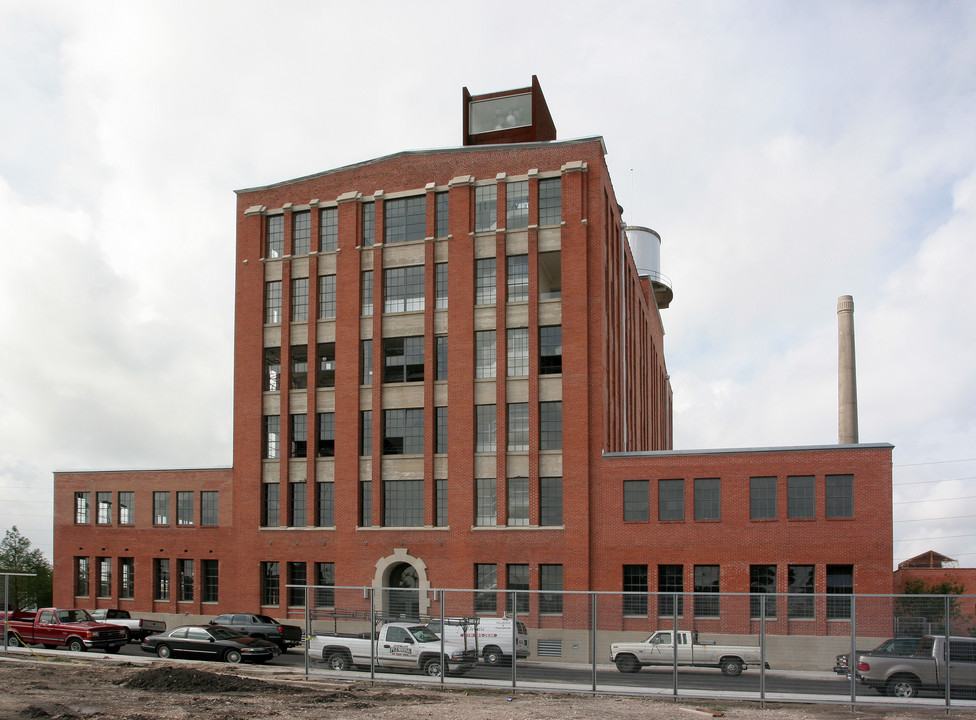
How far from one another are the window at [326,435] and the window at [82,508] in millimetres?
16042

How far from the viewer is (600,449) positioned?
4231cm

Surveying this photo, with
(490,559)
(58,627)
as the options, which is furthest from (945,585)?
(58,627)

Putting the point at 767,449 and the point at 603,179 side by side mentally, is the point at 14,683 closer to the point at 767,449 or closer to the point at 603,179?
the point at 767,449

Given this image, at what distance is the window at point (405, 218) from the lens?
47.2 m

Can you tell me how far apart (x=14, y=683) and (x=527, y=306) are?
26423 mm

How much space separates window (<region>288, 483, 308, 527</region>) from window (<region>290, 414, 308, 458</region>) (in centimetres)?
167

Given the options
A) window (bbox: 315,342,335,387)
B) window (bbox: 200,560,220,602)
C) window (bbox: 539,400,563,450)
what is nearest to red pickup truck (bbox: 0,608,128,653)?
window (bbox: 200,560,220,602)

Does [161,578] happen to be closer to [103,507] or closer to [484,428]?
[103,507]

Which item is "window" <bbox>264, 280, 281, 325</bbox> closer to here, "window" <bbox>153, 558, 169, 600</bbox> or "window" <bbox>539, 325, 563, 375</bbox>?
"window" <bbox>153, 558, 169, 600</bbox>

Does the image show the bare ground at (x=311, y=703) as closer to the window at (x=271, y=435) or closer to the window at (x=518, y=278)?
the window at (x=271, y=435)

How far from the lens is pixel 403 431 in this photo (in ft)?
150

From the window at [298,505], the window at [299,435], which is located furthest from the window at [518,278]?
the window at [298,505]

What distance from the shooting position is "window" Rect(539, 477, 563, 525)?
42625 millimetres

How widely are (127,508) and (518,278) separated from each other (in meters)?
26.3
